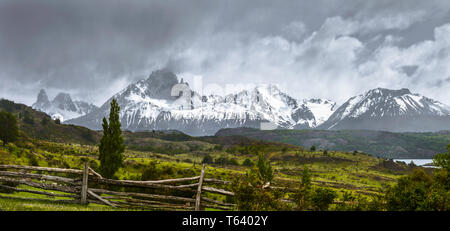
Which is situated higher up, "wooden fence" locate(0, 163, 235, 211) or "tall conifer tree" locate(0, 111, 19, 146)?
"tall conifer tree" locate(0, 111, 19, 146)

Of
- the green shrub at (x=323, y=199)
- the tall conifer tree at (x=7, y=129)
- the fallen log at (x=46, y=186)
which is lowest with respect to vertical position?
the green shrub at (x=323, y=199)

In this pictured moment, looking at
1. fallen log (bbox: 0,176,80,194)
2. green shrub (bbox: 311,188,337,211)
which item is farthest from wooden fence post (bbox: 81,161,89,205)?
green shrub (bbox: 311,188,337,211)

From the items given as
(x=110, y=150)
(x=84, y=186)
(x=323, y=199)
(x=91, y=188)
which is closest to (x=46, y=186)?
(x=84, y=186)

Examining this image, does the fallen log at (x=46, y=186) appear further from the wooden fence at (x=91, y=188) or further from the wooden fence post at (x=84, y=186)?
the wooden fence post at (x=84, y=186)

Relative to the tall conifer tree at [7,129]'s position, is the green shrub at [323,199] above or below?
below

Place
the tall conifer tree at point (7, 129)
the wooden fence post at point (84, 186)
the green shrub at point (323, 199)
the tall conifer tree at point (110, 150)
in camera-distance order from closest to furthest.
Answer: the wooden fence post at point (84, 186) < the green shrub at point (323, 199) < the tall conifer tree at point (110, 150) < the tall conifer tree at point (7, 129)

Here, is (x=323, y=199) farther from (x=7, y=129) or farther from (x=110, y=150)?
(x=7, y=129)

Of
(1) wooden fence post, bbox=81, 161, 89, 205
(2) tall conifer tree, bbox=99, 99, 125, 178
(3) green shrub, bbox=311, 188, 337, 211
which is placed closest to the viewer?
(1) wooden fence post, bbox=81, 161, 89, 205

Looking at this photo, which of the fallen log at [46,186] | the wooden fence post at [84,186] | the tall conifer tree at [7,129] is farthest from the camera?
the tall conifer tree at [7,129]

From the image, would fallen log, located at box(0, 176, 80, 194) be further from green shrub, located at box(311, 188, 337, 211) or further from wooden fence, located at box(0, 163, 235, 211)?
green shrub, located at box(311, 188, 337, 211)

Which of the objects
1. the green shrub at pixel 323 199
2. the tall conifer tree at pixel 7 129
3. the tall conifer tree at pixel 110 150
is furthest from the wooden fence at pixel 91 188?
the tall conifer tree at pixel 7 129

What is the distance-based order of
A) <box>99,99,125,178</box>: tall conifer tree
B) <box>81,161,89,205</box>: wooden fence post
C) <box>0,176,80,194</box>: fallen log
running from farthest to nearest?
1. <box>99,99,125,178</box>: tall conifer tree
2. <box>81,161,89,205</box>: wooden fence post
3. <box>0,176,80,194</box>: fallen log
